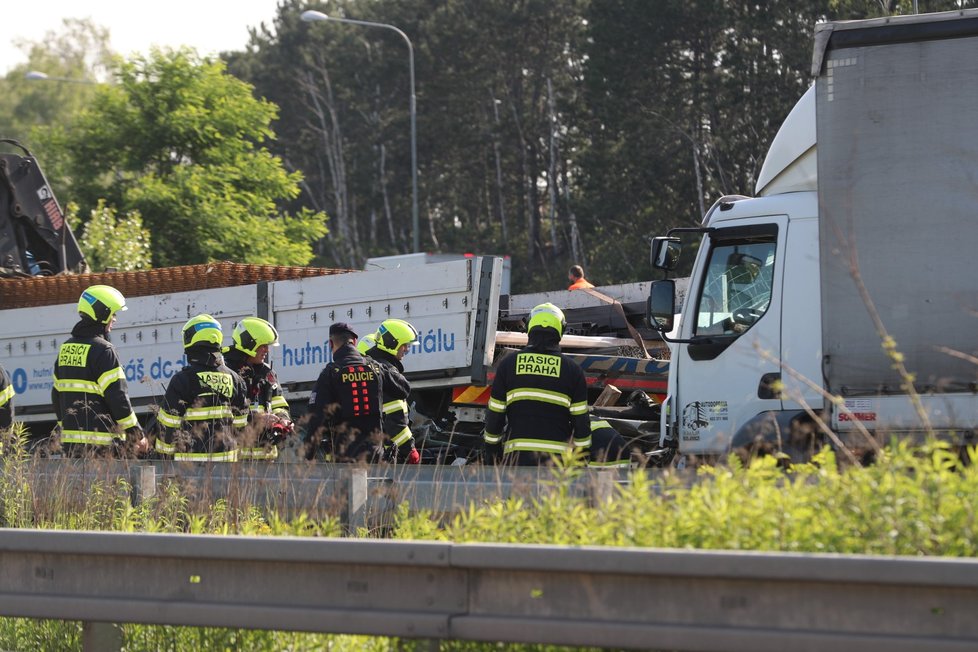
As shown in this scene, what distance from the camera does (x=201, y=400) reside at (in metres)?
7.98

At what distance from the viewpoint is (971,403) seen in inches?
264

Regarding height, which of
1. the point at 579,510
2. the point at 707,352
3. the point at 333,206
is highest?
the point at 333,206

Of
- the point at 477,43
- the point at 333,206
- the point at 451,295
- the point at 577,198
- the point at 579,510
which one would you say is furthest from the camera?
the point at 333,206

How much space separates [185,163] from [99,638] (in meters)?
24.4

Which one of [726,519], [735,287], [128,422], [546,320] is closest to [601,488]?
[726,519]

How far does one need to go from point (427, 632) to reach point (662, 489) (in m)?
1.07

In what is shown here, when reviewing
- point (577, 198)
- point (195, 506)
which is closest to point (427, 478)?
point (195, 506)

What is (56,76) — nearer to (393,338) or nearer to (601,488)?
(393,338)

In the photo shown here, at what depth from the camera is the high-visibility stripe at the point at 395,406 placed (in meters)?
8.73

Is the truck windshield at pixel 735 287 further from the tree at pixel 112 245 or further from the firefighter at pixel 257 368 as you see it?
the tree at pixel 112 245

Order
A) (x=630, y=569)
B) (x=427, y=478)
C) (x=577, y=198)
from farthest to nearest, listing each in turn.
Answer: (x=577, y=198), (x=427, y=478), (x=630, y=569)

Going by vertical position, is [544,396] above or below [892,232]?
below

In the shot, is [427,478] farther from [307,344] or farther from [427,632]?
[307,344]

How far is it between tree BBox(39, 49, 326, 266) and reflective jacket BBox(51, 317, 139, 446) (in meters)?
17.8
